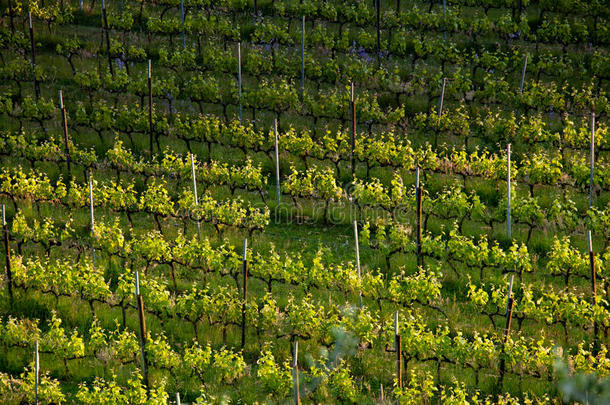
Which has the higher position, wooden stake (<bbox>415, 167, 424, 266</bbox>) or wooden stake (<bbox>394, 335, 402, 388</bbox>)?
wooden stake (<bbox>415, 167, 424, 266</bbox>)

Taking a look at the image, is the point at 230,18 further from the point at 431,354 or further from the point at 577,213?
the point at 431,354

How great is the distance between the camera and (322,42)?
25156 mm

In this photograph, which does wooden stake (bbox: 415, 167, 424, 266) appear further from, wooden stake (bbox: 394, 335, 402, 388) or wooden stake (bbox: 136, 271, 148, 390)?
wooden stake (bbox: 136, 271, 148, 390)

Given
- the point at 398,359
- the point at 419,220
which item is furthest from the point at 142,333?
the point at 419,220

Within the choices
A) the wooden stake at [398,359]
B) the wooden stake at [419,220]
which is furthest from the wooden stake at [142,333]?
the wooden stake at [419,220]

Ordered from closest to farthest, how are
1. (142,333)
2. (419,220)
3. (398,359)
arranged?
(398,359), (142,333), (419,220)

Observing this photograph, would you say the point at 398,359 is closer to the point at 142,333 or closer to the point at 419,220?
the point at 419,220

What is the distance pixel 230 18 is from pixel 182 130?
6227mm

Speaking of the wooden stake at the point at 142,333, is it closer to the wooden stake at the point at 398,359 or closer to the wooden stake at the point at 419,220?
the wooden stake at the point at 398,359

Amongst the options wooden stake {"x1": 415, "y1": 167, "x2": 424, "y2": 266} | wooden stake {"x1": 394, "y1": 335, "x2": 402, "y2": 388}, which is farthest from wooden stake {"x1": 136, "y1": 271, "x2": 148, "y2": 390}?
wooden stake {"x1": 415, "y1": 167, "x2": 424, "y2": 266}

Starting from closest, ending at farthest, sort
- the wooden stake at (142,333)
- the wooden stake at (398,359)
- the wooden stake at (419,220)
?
the wooden stake at (398,359) → the wooden stake at (142,333) → the wooden stake at (419,220)

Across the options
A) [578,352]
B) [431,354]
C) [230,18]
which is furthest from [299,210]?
[230,18]

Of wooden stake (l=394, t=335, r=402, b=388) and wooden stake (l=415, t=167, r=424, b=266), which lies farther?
wooden stake (l=415, t=167, r=424, b=266)

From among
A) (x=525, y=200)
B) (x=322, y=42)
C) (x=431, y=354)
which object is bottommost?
(x=431, y=354)
